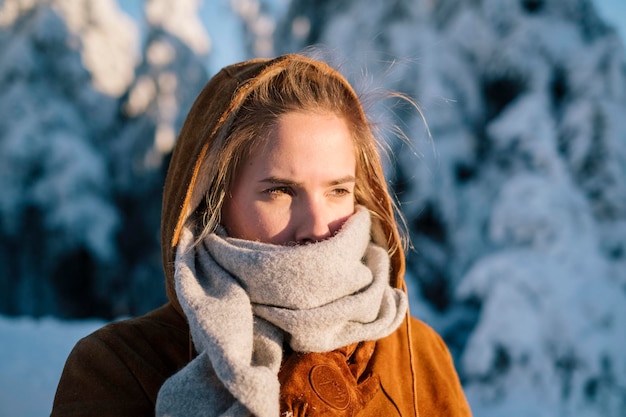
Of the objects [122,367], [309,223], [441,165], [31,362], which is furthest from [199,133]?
[441,165]

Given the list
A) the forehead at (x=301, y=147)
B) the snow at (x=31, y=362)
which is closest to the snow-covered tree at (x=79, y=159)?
the snow at (x=31, y=362)

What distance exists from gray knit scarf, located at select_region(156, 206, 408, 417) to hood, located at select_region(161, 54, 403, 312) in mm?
67

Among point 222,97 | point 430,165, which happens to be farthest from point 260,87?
point 430,165

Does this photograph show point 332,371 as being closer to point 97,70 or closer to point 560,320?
point 560,320

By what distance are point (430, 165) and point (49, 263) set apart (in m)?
7.45

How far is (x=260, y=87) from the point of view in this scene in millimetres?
1130

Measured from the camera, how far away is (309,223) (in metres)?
1.05

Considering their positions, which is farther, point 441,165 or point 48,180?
point 48,180

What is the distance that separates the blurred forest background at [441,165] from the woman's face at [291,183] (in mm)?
365

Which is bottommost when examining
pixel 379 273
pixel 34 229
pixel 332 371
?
pixel 34 229

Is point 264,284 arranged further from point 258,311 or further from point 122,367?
point 122,367

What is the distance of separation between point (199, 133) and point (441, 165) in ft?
18.1

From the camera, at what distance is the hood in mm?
1091

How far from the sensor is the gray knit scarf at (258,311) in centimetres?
88
